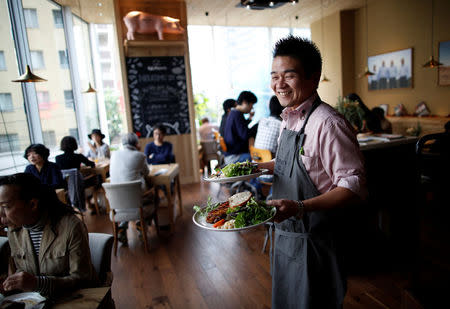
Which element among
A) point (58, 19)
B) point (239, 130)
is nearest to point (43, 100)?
point (58, 19)

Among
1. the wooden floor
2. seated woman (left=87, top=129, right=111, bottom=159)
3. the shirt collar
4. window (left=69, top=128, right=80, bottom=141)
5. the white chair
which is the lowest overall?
the wooden floor

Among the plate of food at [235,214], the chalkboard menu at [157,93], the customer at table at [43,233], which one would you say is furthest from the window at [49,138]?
the plate of food at [235,214]

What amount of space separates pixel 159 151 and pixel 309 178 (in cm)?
390

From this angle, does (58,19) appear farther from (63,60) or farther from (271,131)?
(271,131)

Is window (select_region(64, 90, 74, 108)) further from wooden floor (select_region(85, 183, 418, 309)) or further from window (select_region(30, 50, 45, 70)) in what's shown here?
wooden floor (select_region(85, 183, 418, 309))

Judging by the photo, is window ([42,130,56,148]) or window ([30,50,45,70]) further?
window ([42,130,56,148])

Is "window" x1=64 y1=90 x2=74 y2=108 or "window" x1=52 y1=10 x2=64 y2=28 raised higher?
"window" x1=52 y1=10 x2=64 y2=28

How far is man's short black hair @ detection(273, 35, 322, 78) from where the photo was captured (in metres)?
1.25

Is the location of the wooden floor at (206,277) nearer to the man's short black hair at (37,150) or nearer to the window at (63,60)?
the man's short black hair at (37,150)

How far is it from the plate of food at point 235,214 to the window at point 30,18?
4578mm

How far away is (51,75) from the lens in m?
5.27

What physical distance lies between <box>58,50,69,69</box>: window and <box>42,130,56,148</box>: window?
1473mm

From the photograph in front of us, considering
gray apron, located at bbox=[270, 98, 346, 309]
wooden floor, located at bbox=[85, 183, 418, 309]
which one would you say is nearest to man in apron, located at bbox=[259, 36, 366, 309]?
gray apron, located at bbox=[270, 98, 346, 309]

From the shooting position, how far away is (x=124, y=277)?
294cm
